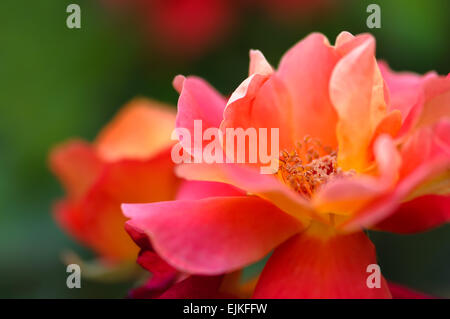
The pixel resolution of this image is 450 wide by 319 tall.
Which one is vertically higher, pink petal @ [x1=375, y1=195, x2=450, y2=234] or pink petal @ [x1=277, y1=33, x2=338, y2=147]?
pink petal @ [x1=277, y1=33, x2=338, y2=147]

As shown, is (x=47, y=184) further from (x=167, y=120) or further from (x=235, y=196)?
(x=235, y=196)

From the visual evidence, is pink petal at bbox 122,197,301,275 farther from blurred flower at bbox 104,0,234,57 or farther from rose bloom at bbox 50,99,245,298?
blurred flower at bbox 104,0,234,57

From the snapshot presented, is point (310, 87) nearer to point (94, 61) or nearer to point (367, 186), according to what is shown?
point (367, 186)

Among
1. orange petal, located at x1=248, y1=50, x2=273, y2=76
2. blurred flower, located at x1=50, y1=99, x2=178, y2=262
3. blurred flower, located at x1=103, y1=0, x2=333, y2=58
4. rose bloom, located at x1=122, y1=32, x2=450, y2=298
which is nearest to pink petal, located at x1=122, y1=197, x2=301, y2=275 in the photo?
rose bloom, located at x1=122, y1=32, x2=450, y2=298

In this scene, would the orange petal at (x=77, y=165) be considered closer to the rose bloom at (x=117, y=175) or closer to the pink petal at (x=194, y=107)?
the rose bloom at (x=117, y=175)

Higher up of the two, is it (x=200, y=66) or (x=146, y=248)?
(x=200, y=66)

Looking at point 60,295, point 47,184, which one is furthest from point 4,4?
point 60,295

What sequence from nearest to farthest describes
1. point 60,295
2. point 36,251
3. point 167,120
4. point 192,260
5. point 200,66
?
point 192,260 < point 167,120 < point 60,295 < point 36,251 < point 200,66
